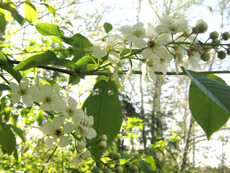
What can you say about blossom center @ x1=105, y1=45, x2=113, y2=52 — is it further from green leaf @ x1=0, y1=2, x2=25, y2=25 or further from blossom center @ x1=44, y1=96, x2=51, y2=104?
green leaf @ x1=0, y1=2, x2=25, y2=25

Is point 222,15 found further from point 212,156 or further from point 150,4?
point 212,156

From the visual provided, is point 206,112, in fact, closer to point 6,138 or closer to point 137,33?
point 137,33

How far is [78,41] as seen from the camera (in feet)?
2.15

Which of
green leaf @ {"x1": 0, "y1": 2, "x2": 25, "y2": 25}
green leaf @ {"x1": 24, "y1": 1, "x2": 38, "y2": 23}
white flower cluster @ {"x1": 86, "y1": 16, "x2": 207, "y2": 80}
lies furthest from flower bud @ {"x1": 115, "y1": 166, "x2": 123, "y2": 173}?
green leaf @ {"x1": 24, "y1": 1, "x2": 38, "y2": 23}

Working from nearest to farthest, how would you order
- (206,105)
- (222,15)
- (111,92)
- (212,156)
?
(206,105), (111,92), (222,15), (212,156)

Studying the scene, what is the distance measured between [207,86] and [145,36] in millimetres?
206

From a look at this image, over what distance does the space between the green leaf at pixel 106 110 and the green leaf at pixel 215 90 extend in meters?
0.34

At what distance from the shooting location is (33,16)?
4.10ft

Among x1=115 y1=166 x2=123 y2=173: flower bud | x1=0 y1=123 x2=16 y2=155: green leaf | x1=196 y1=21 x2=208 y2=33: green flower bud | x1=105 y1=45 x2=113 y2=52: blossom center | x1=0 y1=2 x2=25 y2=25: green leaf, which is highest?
x1=0 y1=2 x2=25 y2=25: green leaf

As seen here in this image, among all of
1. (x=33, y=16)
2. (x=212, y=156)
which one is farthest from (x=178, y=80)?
(x=33, y=16)

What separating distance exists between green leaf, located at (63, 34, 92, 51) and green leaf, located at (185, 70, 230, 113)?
304 millimetres

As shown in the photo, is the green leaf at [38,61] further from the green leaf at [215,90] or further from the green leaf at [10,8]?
the green leaf at [10,8]

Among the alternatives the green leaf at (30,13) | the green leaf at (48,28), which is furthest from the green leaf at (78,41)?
the green leaf at (30,13)

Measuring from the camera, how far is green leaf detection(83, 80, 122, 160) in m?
0.82
